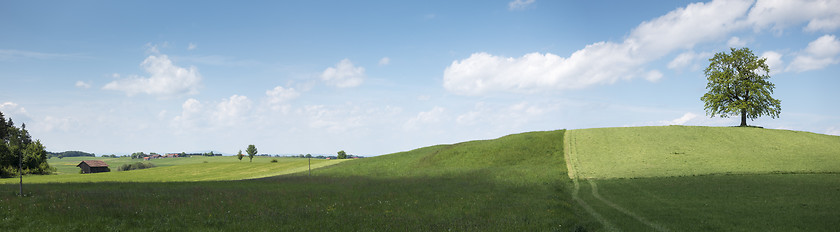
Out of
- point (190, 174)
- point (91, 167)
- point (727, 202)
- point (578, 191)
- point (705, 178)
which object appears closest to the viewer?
point (727, 202)

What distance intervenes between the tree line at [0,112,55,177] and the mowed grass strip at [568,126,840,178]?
99.8m

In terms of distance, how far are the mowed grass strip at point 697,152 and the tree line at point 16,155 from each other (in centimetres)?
9982

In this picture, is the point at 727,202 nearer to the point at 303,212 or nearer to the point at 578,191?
the point at 578,191

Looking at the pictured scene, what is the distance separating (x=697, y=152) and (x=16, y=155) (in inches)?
4914

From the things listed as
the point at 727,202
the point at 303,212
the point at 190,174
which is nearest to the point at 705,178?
the point at 727,202

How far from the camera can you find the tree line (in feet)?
277

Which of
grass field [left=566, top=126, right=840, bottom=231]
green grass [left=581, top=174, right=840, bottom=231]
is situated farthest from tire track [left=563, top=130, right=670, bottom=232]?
green grass [left=581, top=174, right=840, bottom=231]

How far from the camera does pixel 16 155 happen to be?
86875 millimetres

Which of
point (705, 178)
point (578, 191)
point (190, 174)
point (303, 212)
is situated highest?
point (303, 212)

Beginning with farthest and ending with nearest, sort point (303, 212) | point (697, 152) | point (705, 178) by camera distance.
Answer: point (697, 152) → point (705, 178) → point (303, 212)

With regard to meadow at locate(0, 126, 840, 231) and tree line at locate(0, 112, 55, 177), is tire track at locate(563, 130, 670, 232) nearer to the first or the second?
meadow at locate(0, 126, 840, 231)

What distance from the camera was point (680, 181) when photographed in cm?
3897

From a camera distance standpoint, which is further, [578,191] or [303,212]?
[578,191]

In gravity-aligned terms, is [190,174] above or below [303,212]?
below
